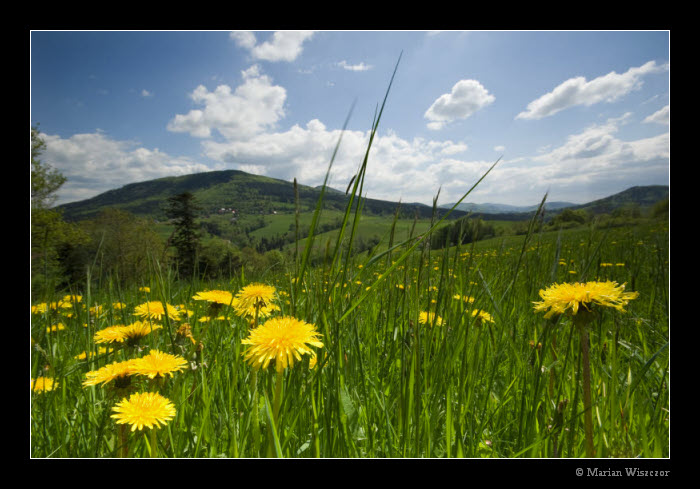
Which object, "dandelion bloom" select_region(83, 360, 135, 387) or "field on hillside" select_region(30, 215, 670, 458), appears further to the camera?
"dandelion bloom" select_region(83, 360, 135, 387)

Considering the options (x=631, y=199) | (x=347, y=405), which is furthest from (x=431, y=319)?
(x=631, y=199)

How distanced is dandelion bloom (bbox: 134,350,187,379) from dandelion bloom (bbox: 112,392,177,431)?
3.4 inches

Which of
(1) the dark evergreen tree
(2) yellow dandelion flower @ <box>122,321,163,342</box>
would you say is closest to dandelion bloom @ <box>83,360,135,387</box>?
(2) yellow dandelion flower @ <box>122,321,163,342</box>

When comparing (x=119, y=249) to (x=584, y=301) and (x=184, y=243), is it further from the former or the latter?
(x=584, y=301)

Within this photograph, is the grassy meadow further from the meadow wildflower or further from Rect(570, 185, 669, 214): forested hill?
Rect(570, 185, 669, 214): forested hill

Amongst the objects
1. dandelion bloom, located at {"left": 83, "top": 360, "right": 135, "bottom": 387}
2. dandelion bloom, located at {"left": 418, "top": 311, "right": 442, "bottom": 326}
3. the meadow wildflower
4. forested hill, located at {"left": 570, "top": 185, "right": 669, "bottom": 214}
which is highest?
forested hill, located at {"left": 570, "top": 185, "right": 669, "bottom": 214}

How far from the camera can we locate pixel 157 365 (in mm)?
1156

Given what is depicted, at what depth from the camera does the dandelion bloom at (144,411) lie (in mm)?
967

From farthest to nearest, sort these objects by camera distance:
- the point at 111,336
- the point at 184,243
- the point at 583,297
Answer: the point at 184,243
the point at 111,336
the point at 583,297

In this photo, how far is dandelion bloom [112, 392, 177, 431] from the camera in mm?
967

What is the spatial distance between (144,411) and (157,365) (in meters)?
0.19

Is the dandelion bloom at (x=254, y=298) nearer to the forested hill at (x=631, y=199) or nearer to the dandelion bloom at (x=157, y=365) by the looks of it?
the dandelion bloom at (x=157, y=365)

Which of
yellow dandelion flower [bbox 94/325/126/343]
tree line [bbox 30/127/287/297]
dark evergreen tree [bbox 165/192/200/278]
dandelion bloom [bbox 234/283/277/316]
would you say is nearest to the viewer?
yellow dandelion flower [bbox 94/325/126/343]
